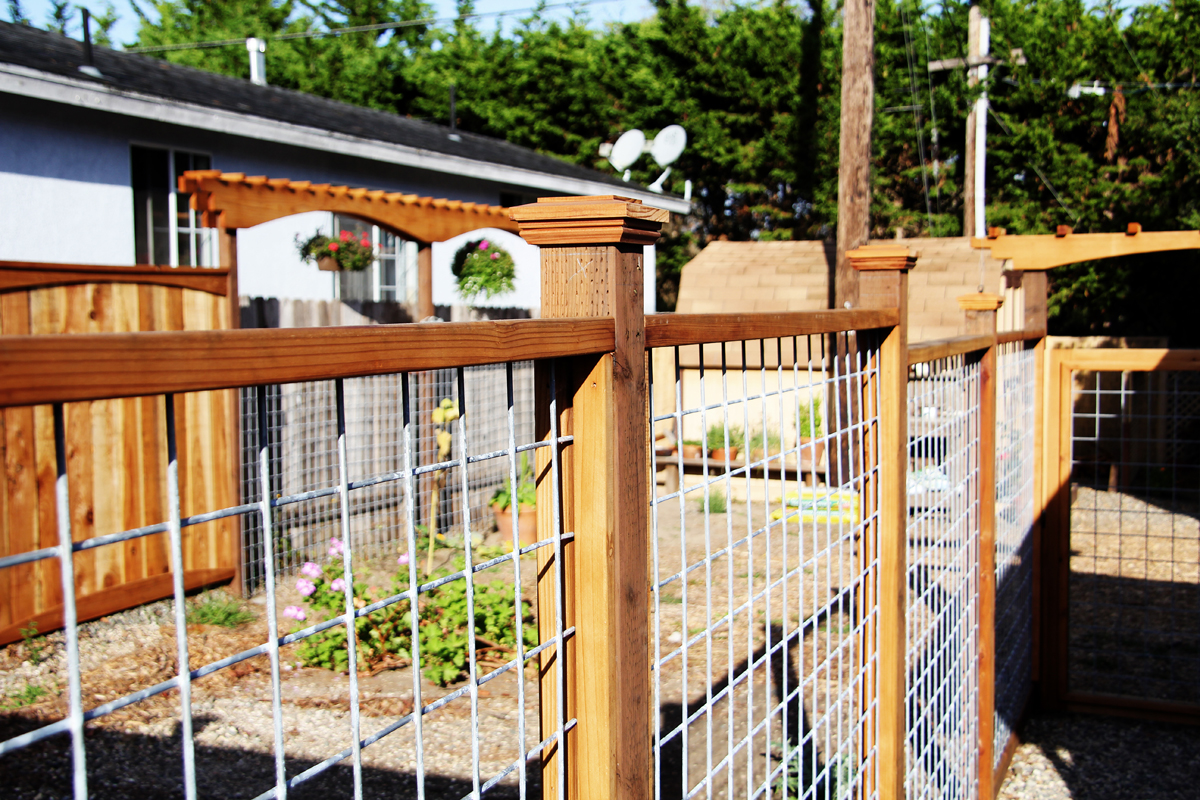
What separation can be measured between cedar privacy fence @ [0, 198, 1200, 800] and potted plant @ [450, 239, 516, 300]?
210 centimetres

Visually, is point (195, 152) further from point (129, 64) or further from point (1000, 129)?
point (1000, 129)

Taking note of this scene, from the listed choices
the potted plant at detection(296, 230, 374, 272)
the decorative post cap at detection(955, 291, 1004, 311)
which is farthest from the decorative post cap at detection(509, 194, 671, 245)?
the potted plant at detection(296, 230, 374, 272)

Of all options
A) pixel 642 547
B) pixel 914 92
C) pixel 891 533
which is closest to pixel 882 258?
pixel 891 533

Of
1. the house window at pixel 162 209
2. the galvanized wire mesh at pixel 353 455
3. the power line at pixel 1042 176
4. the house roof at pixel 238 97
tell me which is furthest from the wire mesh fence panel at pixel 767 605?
the power line at pixel 1042 176

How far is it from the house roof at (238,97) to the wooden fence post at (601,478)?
727 centimetres

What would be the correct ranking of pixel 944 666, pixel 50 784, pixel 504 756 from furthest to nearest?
pixel 504 756, pixel 50 784, pixel 944 666

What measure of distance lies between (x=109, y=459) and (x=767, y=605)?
4.72 m

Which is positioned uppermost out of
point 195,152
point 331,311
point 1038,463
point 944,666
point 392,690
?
point 195,152

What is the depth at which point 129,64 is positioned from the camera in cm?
953

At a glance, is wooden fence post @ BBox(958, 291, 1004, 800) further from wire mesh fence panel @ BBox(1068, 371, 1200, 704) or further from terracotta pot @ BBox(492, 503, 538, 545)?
terracotta pot @ BBox(492, 503, 538, 545)

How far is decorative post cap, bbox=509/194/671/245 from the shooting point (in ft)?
4.35

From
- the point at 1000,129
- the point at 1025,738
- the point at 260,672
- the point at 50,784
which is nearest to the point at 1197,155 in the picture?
the point at 1000,129

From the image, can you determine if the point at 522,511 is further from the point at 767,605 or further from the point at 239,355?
the point at 239,355

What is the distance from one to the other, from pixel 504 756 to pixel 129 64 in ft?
27.2
